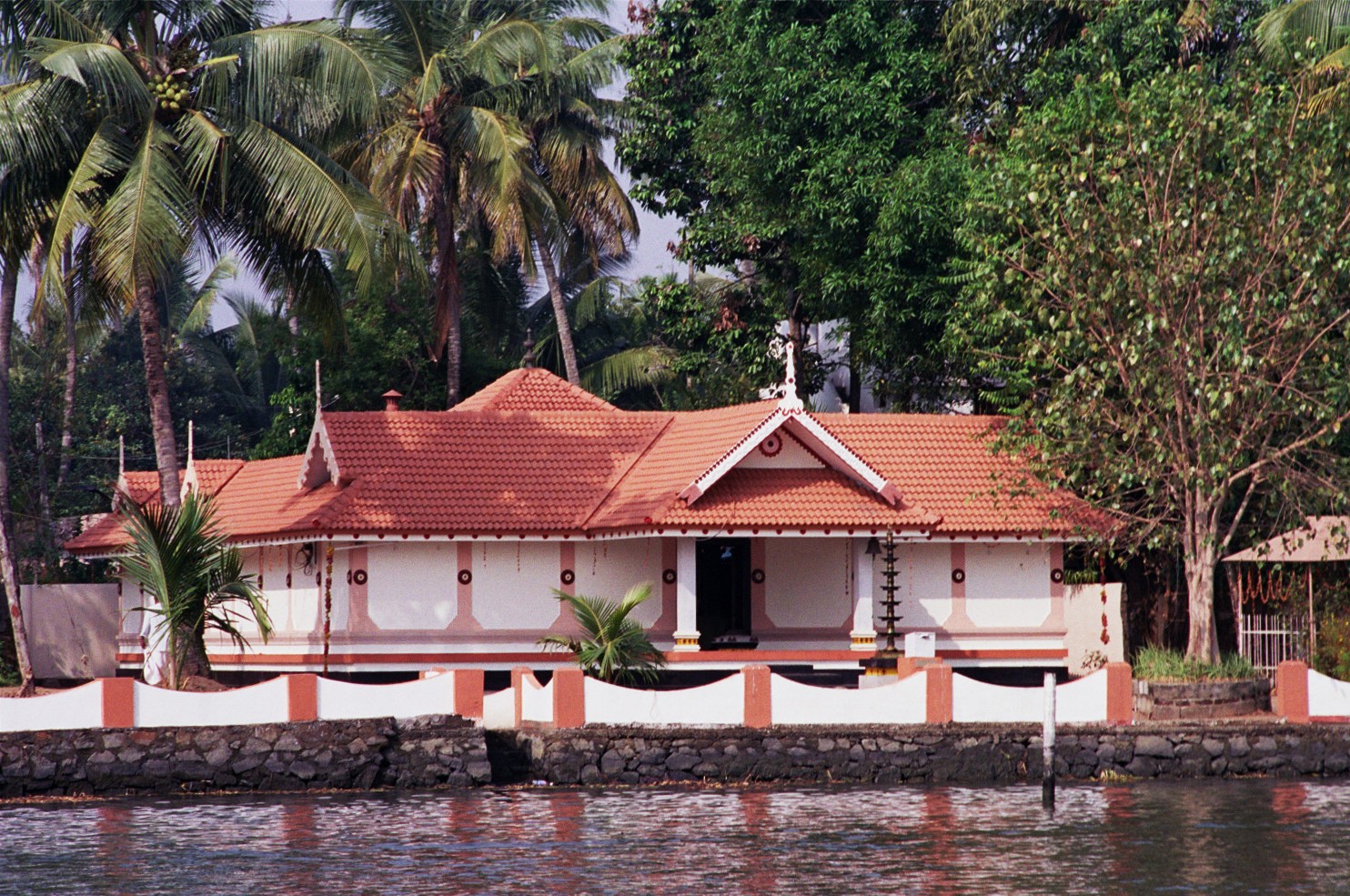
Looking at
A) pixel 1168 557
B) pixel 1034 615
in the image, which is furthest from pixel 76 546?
pixel 1168 557

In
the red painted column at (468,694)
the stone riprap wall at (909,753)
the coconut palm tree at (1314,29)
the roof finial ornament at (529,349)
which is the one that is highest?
the coconut palm tree at (1314,29)

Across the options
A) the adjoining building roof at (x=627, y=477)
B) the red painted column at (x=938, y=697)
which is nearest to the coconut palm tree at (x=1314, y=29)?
the adjoining building roof at (x=627, y=477)

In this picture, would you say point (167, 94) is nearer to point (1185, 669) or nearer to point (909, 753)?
point (909, 753)

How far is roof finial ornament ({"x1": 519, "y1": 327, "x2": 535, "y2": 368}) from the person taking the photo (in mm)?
43531

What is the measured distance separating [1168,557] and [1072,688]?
871cm

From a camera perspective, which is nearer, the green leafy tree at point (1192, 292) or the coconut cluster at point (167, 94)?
the coconut cluster at point (167, 94)

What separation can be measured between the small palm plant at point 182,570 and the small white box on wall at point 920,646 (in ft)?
31.7

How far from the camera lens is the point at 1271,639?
30.8 m

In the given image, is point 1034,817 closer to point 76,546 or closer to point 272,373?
point 76,546

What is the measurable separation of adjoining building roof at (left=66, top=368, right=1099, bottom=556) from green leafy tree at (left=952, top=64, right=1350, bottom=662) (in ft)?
6.75

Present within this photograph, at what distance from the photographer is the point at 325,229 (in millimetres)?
26438

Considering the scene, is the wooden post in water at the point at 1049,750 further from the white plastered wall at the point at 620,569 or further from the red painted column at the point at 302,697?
the red painted column at the point at 302,697

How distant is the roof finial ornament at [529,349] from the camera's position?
1714 inches

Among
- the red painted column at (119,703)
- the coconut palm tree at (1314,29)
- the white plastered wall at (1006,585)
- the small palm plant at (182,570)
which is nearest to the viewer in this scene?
the red painted column at (119,703)
